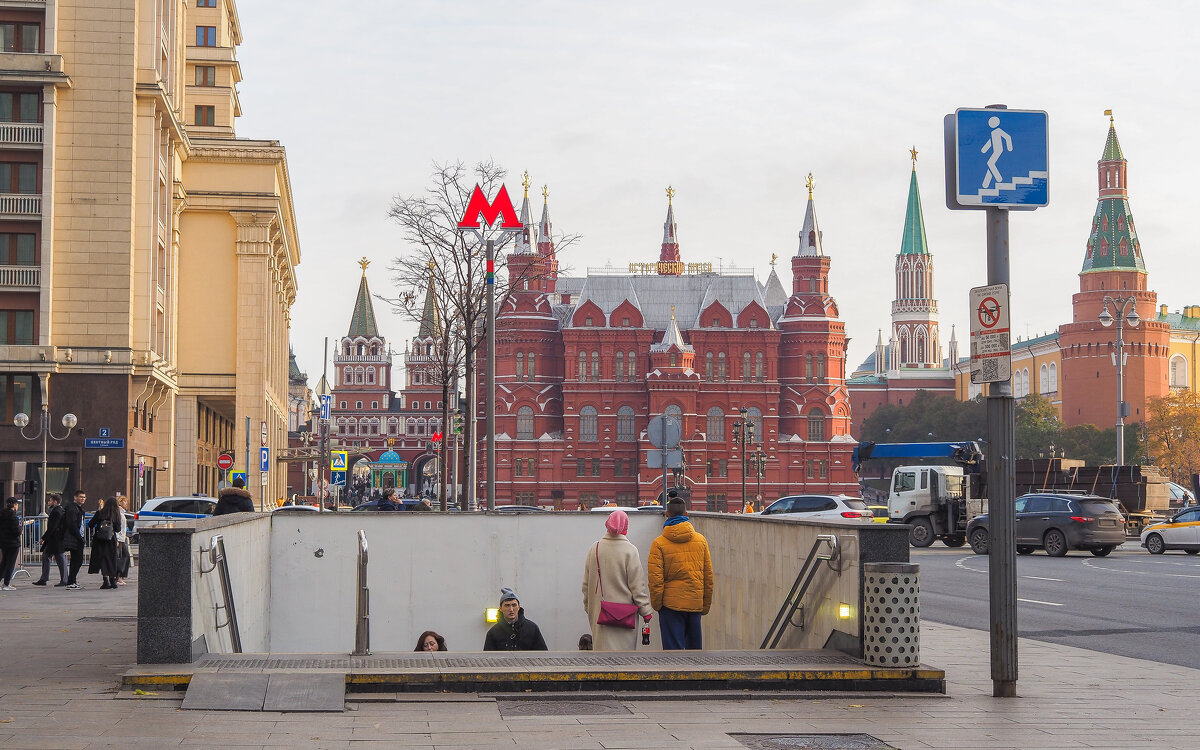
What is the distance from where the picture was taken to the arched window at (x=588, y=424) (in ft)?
373

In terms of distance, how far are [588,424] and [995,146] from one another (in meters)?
104

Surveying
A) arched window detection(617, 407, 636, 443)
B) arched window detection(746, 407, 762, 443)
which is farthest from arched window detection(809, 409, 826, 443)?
arched window detection(617, 407, 636, 443)

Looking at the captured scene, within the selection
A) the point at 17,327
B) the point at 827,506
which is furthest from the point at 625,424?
the point at 827,506

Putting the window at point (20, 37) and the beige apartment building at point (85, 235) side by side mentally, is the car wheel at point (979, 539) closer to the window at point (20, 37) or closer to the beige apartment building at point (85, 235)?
the beige apartment building at point (85, 235)

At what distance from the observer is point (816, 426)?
381ft

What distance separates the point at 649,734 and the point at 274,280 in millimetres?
65111

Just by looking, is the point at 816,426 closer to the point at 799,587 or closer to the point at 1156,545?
the point at 1156,545

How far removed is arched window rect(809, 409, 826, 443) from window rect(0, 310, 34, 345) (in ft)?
269

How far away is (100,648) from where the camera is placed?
38.3ft

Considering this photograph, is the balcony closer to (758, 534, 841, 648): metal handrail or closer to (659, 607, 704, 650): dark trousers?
(659, 607, 704, 650): dark trousers

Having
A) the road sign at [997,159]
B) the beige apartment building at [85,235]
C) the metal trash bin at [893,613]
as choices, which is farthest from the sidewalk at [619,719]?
the beige apartment building at [85,235]

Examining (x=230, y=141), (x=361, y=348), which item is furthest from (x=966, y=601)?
(x=361, y=348)

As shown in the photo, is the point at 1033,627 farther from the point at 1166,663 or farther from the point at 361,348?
the point at 361,348

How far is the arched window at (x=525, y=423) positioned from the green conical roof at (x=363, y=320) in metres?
59.6
